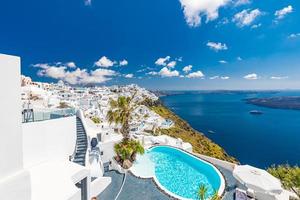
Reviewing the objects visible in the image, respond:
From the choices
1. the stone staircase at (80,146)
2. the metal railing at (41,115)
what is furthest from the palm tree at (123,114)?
the metal railing at (41,115)

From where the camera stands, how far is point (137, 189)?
41.0 feet

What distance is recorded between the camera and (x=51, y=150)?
11.0 m

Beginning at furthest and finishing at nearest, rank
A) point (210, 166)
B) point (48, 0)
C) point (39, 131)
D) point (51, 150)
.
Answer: point (48, 0), point (210, 166), point (51, 150), point (39, 131)

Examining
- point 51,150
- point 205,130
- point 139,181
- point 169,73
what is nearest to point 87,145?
point 51,150

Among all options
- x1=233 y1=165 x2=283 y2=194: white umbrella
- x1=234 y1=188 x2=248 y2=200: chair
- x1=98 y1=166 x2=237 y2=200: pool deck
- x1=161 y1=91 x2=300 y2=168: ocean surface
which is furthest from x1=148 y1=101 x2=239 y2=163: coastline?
x1=234 y1=188 x2=248 y2=200: chair

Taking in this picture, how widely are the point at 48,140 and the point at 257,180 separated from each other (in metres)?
10.6

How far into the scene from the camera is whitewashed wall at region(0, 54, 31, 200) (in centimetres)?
474

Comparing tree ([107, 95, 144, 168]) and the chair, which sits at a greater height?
tree ([107, 95, 144, 168])

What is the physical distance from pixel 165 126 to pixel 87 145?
4307cm

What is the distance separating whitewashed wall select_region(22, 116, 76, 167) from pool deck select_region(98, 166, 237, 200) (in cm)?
313

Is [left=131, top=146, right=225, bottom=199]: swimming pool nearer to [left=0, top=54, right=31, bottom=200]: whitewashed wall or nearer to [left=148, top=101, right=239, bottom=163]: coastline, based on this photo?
[left=0, top=54, right=31, bottom=200]: whitewashed wall

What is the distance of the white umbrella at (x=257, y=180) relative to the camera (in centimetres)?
1094

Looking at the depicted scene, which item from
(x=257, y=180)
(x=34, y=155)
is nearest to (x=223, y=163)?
(x=257, y=180)

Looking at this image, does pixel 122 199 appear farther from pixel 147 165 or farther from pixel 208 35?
pixel 208 35
